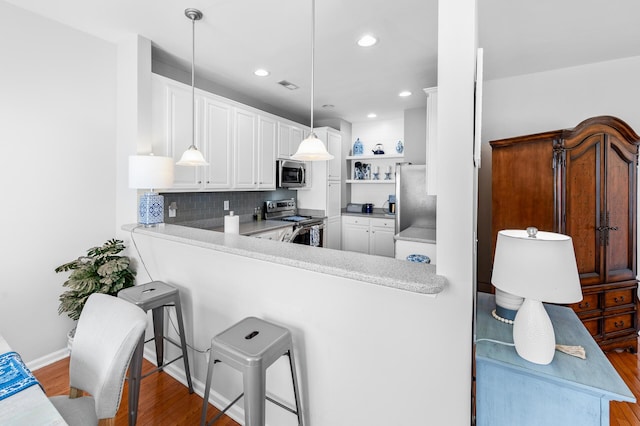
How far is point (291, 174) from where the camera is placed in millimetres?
4316

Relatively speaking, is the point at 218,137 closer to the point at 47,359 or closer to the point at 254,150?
the point at 254,150

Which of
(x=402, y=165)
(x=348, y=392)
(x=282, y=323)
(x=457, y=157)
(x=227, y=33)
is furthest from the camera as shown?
(x=402, y=165)

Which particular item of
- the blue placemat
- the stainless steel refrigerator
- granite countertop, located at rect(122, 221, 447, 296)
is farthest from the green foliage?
the stainless steel refrigerator

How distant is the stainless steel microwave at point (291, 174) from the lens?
162 inches

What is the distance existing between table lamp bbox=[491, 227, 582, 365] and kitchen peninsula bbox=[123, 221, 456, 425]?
0.86ft

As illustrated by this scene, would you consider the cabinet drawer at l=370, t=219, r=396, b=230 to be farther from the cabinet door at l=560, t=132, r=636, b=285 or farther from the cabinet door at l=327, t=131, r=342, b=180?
the cabinet door at l=560, t=132, r=636, b=285

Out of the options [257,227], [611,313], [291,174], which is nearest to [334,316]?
[257,227]

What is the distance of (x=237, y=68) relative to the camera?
10.0 ft

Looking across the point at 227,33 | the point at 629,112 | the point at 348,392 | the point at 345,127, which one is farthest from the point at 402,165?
the point at 348,392

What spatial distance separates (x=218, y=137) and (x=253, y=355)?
8.39ft

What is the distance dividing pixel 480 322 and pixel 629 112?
122 inches

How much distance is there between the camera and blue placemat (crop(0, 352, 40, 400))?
95cm

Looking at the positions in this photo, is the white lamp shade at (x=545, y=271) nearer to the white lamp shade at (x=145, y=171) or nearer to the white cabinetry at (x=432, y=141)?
the white cabinetry at (x=432, y=141)

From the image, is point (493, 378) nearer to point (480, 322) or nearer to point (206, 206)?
point (480, 322)
